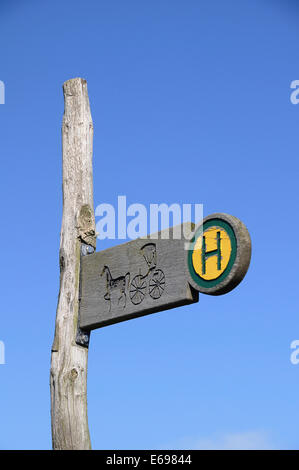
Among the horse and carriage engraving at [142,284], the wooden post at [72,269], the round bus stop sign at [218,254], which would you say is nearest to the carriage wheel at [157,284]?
the horse and carriage engraving at [142,284]

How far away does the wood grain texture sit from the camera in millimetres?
4336

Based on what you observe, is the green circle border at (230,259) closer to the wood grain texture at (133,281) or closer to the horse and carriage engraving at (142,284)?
the wood grain texture at (133,281)

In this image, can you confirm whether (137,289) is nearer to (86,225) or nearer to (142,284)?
(142,284)

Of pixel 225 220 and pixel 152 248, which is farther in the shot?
pixel 152 248

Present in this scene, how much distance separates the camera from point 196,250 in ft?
14.0

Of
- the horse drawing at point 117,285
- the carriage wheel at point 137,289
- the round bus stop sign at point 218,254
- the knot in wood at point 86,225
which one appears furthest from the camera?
the knot in wood at point 86,225

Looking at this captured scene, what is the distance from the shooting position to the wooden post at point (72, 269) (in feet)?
15.0

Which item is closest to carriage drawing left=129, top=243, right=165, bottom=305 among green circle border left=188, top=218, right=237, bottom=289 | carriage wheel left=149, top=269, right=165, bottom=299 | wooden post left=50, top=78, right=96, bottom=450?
carriage wheel left=149, top=269, right=165, bottom=299

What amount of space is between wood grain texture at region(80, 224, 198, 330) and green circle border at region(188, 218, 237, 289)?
6 centimetres

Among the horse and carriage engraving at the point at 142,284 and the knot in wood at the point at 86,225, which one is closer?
the horse and carriage engraving at the point at 142,284
